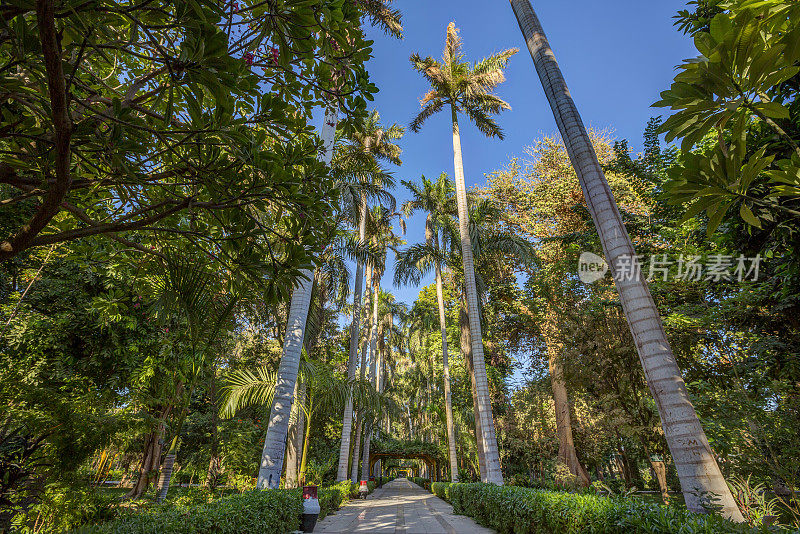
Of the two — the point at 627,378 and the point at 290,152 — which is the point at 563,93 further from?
the point at 627,378

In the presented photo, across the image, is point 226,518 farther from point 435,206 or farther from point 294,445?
point 435,206

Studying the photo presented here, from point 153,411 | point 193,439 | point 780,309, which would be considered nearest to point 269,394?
point 153,411

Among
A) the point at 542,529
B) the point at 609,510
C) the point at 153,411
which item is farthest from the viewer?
the point at 153,411

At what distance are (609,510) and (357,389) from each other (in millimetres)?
9896

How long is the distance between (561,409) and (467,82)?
1355 centimetres

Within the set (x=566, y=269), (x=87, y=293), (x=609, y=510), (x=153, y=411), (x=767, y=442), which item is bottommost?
(x=609, y=510)

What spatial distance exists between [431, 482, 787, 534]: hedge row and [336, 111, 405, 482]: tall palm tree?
691 centimetres

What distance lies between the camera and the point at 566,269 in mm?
12727

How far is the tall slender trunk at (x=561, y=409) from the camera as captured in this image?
12.6 m

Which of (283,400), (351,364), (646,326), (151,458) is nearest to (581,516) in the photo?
(646,326)

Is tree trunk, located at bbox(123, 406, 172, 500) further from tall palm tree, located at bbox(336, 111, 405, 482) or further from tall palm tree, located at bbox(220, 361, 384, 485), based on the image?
tall palm tree, located at bbox(336, 111, 405, 482)

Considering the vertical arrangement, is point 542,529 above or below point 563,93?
below

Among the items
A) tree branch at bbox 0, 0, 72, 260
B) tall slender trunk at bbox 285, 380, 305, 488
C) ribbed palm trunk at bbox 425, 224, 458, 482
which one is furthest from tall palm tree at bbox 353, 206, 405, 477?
tree branch at bbox 0, 0, 72, 260

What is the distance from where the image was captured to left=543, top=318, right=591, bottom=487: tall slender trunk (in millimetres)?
12609
